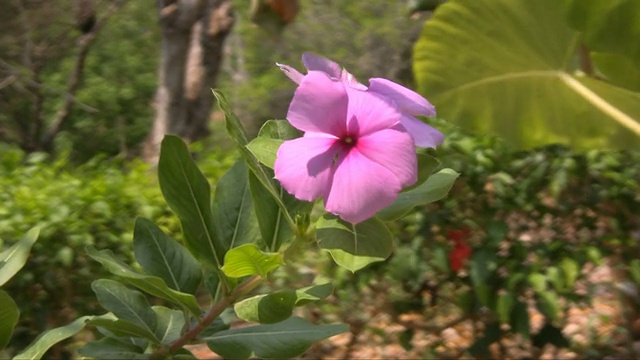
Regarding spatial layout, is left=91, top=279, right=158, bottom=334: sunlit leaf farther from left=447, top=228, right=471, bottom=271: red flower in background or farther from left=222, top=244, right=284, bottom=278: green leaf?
left=447, top=228, right=471, bottom=271: red flower in background

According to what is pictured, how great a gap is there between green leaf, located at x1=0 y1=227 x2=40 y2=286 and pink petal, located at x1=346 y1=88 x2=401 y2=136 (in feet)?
1.61

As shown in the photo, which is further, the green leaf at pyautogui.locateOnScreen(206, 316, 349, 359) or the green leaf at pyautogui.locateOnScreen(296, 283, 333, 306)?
the green leaf at pyautogui.locateOnScreen(206, 316, 349, 359)

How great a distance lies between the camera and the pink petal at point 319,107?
777mm

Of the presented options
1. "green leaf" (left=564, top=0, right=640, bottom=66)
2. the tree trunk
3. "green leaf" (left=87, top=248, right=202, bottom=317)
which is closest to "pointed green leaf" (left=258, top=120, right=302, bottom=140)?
"green leaf" (left=87, top=248, right=202, bottom=317)

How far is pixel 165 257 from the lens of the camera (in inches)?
43.0

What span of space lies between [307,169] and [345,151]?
4 centimetres

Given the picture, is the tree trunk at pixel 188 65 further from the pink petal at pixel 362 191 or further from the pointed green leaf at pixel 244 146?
the pink petal at pixel 362 191

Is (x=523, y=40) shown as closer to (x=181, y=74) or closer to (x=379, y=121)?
(x=379, y=121)

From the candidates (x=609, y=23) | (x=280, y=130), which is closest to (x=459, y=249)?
(x=609, y=23)

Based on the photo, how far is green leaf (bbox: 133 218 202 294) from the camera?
3.55 feet

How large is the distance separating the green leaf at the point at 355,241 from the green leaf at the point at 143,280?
0.72ft

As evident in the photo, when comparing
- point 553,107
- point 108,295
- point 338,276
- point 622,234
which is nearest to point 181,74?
point 338,276

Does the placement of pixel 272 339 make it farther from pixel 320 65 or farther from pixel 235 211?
pixel 320 65

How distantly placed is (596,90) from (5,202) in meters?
2.31
